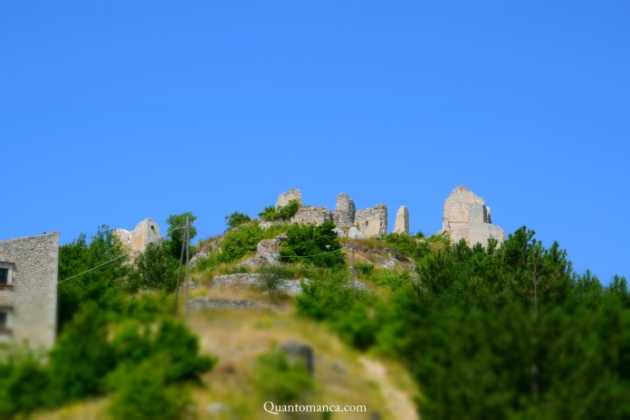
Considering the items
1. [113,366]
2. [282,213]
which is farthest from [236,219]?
[113,366]

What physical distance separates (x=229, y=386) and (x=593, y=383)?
953cm

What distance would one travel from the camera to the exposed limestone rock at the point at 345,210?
251 feet

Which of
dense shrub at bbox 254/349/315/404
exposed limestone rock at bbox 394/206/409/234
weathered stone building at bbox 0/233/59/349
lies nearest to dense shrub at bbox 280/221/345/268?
exposed limestone rock at bbox 394/206/409/234

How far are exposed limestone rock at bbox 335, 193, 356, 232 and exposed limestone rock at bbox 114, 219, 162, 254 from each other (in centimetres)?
1009

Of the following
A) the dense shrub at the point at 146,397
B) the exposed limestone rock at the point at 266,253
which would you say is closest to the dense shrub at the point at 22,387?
the dense shrub at the point at 146,397

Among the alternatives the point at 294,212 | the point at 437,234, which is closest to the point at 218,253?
the point at 294,212

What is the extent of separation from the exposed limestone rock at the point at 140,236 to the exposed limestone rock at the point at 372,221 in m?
11.2

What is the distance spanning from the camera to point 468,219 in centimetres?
7556

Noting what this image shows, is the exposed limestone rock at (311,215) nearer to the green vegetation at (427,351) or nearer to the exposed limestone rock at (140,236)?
the exposed limestone rock at (140,236)

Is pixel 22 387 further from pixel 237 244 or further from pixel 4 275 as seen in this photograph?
pixel 237 244

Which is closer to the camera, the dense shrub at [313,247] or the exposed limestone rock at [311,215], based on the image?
the dense shrub at [313,247]

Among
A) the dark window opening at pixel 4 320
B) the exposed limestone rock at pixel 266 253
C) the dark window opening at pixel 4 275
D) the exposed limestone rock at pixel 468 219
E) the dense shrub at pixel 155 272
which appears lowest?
the dark window opening at pixel 4 320

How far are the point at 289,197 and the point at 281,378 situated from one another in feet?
134

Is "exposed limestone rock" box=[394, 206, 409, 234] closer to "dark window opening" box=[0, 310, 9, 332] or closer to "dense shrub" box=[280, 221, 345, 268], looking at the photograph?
"dense shrub" box=[280, 221, 345, 268]
